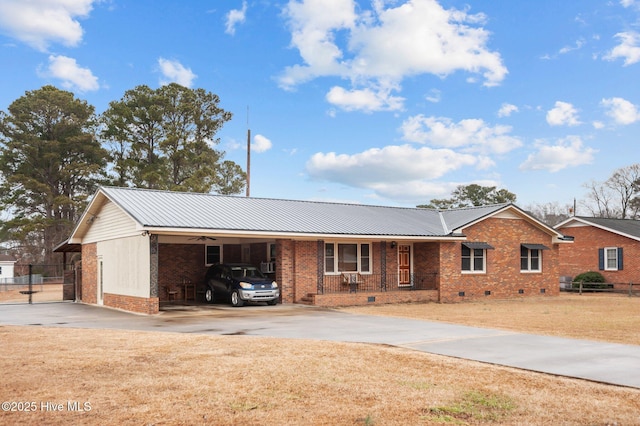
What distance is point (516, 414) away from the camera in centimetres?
704

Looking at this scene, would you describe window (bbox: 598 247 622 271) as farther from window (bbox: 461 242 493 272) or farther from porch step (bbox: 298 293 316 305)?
porch step (bbox: 298 293 316 305)

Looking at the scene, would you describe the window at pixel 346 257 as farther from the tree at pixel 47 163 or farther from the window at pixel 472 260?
the tree at pixel 47 163

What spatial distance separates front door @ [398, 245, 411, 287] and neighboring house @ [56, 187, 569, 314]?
0.05 metres

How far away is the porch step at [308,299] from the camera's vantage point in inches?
900

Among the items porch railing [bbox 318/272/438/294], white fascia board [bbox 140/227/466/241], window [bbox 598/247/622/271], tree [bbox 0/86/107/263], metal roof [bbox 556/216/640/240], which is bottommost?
porch railing [bbox 318/272/438/294]

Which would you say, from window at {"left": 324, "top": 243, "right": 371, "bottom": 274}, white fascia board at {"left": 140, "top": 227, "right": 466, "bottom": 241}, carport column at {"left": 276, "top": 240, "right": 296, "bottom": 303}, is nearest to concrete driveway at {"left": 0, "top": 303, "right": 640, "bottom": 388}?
carport column at {"left": 276, "top": 240, "right": 296, "bottom": 303}

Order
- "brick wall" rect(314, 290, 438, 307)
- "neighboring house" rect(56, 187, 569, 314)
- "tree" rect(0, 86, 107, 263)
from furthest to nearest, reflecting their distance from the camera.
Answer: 1. "tree" rect(0, 86, 107, 263)
2. "brick wall" rect(314, 290, 438, 307)
3. "neighboring house" rect(56, 187, 569, 314)

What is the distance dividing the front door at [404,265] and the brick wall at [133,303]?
11.9 metres

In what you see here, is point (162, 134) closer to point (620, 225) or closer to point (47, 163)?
point (47, 163)

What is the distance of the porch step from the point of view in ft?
75.0

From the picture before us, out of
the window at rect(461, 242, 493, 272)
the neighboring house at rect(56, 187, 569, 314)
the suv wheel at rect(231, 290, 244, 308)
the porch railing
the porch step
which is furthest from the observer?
the window at rect(461, 242, 493, 272)

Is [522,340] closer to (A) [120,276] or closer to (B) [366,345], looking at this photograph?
(B) [366,345]

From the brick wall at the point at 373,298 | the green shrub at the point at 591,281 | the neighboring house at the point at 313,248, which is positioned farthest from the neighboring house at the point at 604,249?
the brick wall at the point at 373,298

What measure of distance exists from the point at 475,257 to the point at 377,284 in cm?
533
